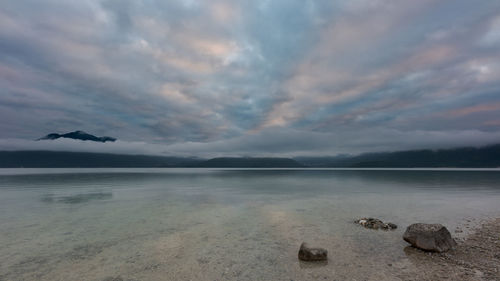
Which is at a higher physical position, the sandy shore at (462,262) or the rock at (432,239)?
the rock at (432,239)

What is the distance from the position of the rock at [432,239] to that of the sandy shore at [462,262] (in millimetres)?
384

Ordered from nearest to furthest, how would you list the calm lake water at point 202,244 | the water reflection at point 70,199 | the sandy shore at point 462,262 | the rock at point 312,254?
the sandy shore at point 462,262
the calm lake water at point 202,244
the rock at point 312,254
the water reflection at point 70,199

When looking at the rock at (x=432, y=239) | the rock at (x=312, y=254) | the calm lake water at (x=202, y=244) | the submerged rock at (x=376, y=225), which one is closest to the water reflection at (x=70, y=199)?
the calm lake water at (x=202, y=244)

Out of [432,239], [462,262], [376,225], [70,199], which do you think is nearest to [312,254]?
[432,239]

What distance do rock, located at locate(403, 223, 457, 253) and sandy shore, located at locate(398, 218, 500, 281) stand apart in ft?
1.26


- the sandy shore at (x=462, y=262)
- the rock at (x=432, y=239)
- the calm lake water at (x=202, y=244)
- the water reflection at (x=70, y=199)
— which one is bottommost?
the water reflection at (x=70, y=199)

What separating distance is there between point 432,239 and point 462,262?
76.3 inches

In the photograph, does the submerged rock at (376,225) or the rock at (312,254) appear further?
the submerged rock at (376,225)

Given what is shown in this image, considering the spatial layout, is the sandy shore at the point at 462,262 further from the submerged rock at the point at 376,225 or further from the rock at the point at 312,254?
the submerged rock at the point at 376,225

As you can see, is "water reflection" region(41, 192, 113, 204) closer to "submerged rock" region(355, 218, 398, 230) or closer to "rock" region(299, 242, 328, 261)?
"rock" region(299, 242, 328, 261)

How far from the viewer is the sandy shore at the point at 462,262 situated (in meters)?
12.0

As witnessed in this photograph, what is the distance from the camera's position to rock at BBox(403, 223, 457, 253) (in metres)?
15.2

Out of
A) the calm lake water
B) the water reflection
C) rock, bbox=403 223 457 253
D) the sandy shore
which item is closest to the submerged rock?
the calm lake water

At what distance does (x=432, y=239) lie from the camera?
15367 mm
